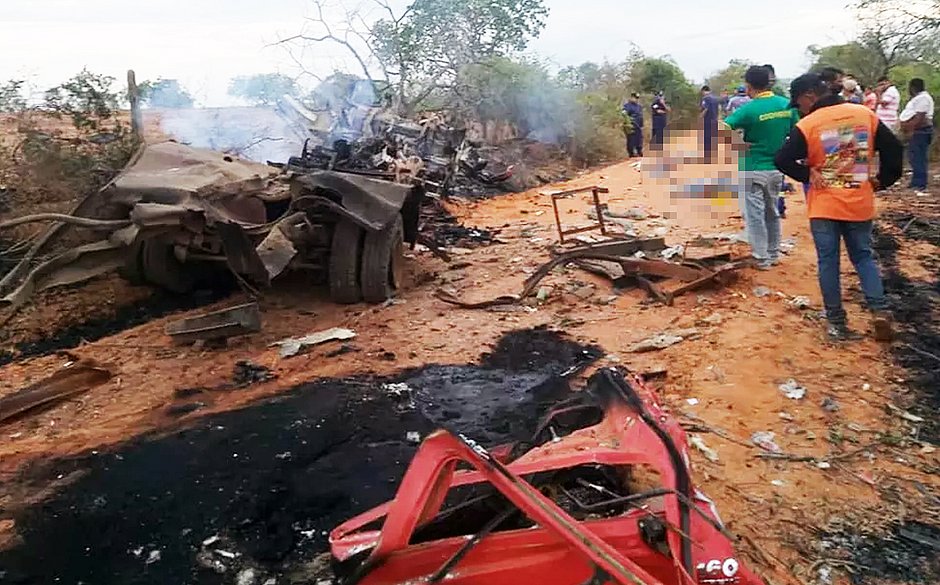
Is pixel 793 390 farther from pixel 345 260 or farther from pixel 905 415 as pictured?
pixel 345 260

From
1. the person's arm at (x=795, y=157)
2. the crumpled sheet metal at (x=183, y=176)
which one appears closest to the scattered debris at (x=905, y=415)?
the person's arm at (x=795, y=157)

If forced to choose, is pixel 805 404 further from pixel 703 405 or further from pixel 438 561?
pixel 438 561

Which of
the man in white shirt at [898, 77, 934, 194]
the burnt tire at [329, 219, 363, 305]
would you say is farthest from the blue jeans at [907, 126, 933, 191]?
the burnt tire at [329, 219, 363, 305]

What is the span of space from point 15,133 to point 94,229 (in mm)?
5545

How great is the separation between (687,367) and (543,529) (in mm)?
2865

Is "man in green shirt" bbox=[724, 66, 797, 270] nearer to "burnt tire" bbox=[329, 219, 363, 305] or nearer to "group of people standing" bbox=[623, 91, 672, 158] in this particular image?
"burnt tire" bbox=[329, 219, 363, 305]

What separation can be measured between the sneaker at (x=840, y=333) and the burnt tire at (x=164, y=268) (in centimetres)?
508

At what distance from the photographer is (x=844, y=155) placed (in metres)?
5.14

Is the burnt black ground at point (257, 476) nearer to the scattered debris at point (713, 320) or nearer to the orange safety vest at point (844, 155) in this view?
the scattered debris at point (713, 320)

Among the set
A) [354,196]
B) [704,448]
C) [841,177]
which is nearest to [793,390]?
[704,448]

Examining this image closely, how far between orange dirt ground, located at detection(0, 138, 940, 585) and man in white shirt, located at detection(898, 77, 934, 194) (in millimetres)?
3410

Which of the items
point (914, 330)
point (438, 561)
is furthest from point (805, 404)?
point (438, 561)

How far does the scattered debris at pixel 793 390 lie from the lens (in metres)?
4.46

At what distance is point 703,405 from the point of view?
174 inches
